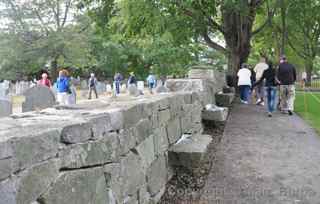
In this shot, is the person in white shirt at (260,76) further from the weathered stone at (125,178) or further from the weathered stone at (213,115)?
the weathered stone at (125,178)

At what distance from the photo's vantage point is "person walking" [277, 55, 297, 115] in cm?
1195

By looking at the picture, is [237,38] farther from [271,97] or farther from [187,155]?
[187,155]

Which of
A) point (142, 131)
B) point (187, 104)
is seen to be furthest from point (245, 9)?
point (142, 131)

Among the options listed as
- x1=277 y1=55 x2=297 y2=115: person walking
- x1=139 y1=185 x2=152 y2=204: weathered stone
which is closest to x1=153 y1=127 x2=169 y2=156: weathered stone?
x1=139 y1=185 x2=152 y2=204: weathered stone

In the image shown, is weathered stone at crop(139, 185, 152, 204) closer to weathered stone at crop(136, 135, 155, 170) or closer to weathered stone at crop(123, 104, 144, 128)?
Answer: weathered stone at crop(136, 135, 155, 170)

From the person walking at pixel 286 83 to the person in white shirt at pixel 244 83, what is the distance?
199cm

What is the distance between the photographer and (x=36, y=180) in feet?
7.33

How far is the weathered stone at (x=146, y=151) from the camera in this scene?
4.05 meters

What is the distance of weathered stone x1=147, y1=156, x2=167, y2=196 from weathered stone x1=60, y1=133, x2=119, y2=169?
1.04 meters

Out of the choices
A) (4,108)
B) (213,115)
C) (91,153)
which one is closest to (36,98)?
(4,108)

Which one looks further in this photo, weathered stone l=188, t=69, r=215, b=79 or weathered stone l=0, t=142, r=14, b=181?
weathered stone l=188, t=69, r=215, b=79

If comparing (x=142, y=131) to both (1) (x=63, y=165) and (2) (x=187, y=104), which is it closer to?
(1) (x=63, y=165)

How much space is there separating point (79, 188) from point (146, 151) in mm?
1604

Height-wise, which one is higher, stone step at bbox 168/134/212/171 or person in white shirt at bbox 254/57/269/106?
person in white shirt at bbox 254/57/269/106
